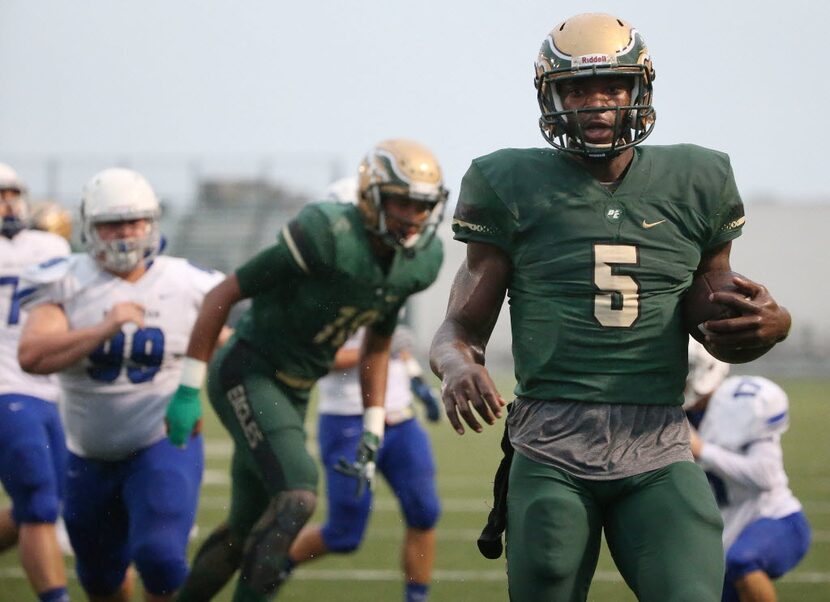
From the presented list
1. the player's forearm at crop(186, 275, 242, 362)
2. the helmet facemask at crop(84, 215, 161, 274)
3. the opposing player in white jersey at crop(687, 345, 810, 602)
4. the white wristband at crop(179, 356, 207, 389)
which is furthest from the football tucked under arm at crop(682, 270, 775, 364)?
the helmet facemask at crop(84, 215, 161, 274)

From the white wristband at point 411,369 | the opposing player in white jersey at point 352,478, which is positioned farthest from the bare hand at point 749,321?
the white wristband at point 411,369

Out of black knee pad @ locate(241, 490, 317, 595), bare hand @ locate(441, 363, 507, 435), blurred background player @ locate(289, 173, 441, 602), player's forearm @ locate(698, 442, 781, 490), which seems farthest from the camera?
blurred background player @ locate(289, 173, 441, 602)

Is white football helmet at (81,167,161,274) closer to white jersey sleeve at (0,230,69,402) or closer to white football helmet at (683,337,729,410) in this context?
white jersey sleeve at (0,230,69,402)

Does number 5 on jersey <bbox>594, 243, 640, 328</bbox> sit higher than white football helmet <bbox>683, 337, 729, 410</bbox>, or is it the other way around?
number 5 on jersey <bbox>594, 243, 640, 328</bbox>

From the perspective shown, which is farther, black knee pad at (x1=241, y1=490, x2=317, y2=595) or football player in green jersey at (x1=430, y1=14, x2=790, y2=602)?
black knee pad at (x1=241, y1=490, x2=317, y2=595)

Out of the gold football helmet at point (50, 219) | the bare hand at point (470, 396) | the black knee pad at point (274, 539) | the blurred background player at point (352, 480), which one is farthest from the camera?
the gold football helmet at point (50, 219)

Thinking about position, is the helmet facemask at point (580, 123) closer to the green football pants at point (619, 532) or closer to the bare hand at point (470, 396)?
the bare hand at point (470, 396)

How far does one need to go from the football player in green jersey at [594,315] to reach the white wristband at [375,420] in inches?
83.8

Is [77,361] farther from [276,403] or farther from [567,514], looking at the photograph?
[567,514]

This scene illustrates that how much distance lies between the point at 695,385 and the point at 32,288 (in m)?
2.32

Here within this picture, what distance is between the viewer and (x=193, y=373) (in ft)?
15.7

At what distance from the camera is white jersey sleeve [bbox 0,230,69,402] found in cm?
592

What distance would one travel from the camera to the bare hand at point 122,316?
4.71 m

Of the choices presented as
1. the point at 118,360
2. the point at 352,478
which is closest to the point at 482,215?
the point at 118,360
